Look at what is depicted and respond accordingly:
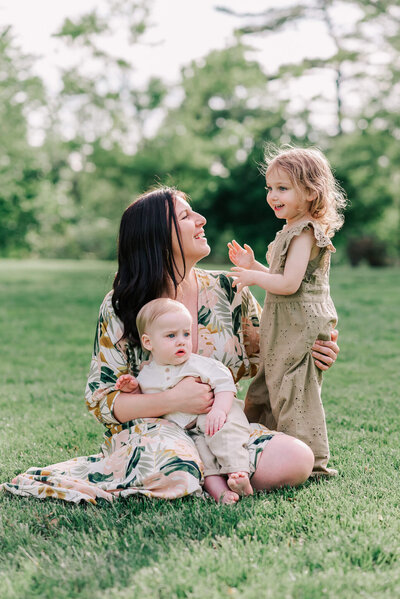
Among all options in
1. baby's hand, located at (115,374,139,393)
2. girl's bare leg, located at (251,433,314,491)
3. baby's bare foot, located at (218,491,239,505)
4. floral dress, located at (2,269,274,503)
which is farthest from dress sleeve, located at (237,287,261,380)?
baby's bare foot, located at (218,491,239,505)

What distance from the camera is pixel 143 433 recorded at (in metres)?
2.98

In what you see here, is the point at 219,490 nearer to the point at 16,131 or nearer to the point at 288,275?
the point at 288,275

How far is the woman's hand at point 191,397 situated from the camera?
298 cm

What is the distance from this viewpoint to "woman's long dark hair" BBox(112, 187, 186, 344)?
10.4 ft

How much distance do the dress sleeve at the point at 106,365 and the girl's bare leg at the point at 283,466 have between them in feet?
2.30

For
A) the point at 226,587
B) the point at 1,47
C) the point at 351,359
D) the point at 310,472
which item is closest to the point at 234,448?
the point at 310,472

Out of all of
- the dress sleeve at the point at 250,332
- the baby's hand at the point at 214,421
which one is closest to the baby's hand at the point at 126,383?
the baby's hand at the point at 214,421

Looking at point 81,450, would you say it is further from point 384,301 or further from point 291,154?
point 384,301

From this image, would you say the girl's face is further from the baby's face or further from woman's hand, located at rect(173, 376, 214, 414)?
woman's hand, located at rect(173, 376, 214, 414)

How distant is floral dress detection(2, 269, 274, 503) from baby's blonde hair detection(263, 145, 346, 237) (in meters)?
0.60

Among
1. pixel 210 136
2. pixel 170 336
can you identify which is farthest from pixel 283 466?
pixel 210 136

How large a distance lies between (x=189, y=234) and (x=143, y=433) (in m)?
0.95

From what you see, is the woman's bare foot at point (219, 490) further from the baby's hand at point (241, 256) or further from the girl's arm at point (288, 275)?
the baby's hand at point (241, 256)

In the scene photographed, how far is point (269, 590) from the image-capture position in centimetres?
202
